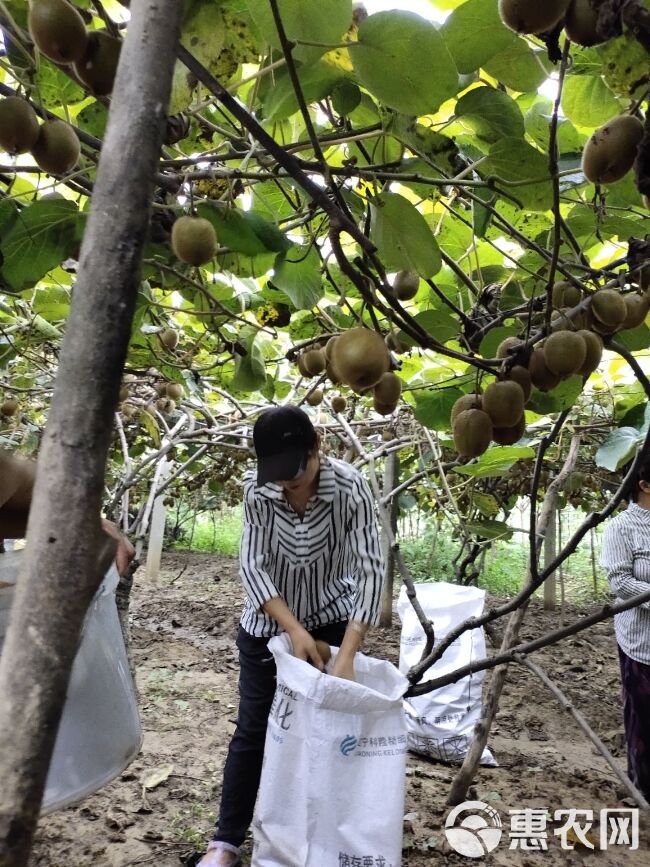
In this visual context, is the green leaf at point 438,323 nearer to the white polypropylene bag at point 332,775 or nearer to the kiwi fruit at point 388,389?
the kiwi fruit at point 388,389

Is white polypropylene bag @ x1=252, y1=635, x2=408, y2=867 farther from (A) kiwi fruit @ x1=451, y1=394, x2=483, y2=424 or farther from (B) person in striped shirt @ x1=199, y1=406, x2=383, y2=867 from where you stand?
(A) kiwi fruit @ x1=451, y1=394, x2=483, y2=424

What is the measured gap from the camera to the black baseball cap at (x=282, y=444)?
1.86 m

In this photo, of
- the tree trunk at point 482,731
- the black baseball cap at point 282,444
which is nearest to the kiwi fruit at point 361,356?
the black baseball cap at point 282,444

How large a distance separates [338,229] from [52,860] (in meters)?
2.23

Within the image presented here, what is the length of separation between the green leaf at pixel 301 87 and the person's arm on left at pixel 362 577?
1298mm

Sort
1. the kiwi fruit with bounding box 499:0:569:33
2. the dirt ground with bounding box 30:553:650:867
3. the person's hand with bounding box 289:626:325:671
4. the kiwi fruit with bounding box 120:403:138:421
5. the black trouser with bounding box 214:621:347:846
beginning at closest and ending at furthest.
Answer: the kiwi fruit with bounding box 499:0:569:33 → the person's hand with bounding box 289:626:325:671 → the black trouser with bounding box 214:621:347:846 → the dirt ground with bounding box 30:553:650:867 → the kiwi fruit with bounding box 120:403:138:421

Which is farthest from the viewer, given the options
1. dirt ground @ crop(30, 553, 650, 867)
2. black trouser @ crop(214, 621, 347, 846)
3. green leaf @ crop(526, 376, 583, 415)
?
dirt ground @ crop(30, 553, 650, 867)

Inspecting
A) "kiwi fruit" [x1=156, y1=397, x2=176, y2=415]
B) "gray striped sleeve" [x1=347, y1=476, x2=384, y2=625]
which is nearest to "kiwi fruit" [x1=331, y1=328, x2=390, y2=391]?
"gray striped sleeve" [x1=347, y1=476, x2=384, y2=625]

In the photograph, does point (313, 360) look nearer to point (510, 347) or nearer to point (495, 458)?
point (510, 347)

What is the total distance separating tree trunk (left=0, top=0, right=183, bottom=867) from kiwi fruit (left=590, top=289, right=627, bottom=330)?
3.03 ft

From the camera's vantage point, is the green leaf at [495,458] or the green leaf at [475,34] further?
the green leaf at [495,458]

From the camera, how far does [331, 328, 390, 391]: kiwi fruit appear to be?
1022 millimetres

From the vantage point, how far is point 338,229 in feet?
2.65

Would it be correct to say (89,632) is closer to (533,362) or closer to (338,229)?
(338,229)
